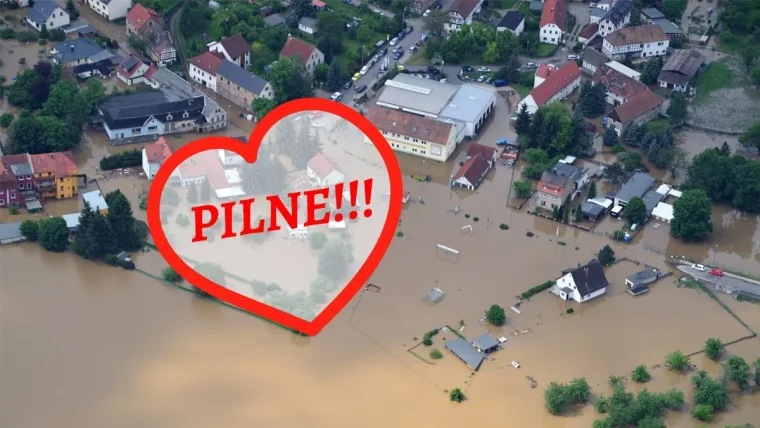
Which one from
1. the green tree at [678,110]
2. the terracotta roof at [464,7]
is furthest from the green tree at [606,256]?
the terracotta roof at [464,7]

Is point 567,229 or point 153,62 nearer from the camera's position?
point 567,229

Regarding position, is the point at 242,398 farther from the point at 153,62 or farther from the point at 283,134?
the point at 153,62

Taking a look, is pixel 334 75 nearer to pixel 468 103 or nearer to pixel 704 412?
pixel 468 103

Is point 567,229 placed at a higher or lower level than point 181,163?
lower

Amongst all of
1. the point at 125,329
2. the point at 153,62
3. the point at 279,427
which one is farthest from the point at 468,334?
the point at 153,62

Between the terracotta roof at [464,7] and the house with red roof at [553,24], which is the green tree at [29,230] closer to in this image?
the terracotta roof at [464,7]

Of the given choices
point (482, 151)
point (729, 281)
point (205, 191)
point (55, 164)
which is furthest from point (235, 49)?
point (729, 281)
